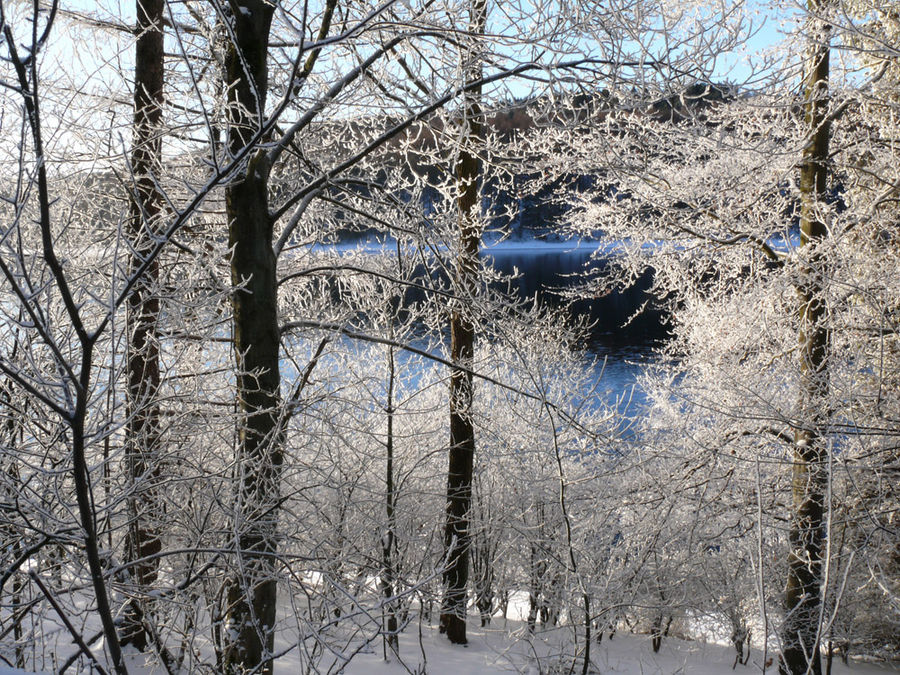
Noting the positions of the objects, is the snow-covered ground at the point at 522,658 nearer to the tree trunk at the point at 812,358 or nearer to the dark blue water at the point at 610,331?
the tree trunk at the point at 812,358

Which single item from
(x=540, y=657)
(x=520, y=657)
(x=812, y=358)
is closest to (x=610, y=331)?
(x=520, y=657)

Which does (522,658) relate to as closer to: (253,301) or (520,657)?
(520,657)

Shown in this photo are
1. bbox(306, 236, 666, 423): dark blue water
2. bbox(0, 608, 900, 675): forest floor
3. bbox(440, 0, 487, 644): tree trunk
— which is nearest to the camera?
bbox(0, 608, 900, 675): forest floor

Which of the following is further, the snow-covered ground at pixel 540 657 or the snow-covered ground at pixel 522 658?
the snow-covered ground at pixel 540 657

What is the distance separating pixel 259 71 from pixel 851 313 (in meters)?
6.14

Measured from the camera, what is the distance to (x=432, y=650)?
8.40m

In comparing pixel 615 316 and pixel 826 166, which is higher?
pixel 615 316

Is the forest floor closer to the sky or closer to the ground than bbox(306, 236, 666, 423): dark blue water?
closer to the ground

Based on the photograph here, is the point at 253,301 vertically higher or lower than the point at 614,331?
lower

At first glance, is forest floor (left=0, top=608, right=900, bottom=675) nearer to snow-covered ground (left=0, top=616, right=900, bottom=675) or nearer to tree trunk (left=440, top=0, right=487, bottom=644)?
snow-covered ground (left=0, top=616, right=900, bottom=675)

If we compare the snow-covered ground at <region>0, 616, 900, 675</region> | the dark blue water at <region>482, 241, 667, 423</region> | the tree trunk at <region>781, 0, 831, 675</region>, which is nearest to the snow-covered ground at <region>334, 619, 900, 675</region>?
the snow-covered ground at <region>0, 616, 900, 675</region>

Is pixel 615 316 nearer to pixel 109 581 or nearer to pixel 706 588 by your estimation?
pixel 706 588

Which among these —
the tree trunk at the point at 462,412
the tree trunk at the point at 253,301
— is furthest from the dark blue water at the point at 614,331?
the tree trunk at the point at 253,301

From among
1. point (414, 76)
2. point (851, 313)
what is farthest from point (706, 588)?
point (414, 76)
